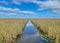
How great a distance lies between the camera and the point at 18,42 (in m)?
13.4

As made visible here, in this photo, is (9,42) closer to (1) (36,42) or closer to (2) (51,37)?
(1) (36,42)

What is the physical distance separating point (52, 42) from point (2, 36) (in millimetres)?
3926

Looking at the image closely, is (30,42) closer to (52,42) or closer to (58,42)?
(52,42)

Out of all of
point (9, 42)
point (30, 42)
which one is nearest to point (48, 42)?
point (30, 42)

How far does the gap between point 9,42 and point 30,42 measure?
3.16 meters

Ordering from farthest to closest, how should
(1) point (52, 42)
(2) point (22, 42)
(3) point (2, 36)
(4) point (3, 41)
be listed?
(2) point (22, 42)
(1) point (52, 42)
(3) point (2, 36)
(4) point (3, 41)

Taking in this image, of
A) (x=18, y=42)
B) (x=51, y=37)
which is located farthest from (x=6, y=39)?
(x=51, y=37)

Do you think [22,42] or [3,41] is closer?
[3,41]

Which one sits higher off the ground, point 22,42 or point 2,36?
point 2,36

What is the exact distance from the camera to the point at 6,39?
35.9 ft

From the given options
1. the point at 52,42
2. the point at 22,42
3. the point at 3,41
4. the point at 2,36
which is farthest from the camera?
the point at 22,42

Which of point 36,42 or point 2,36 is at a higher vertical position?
point 2,36

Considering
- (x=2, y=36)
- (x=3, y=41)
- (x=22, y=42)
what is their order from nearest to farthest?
(x=3, y=41) → (x=2, y=36) → (x=22, y=42)

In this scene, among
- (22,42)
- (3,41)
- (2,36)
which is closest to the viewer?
(3,41)
